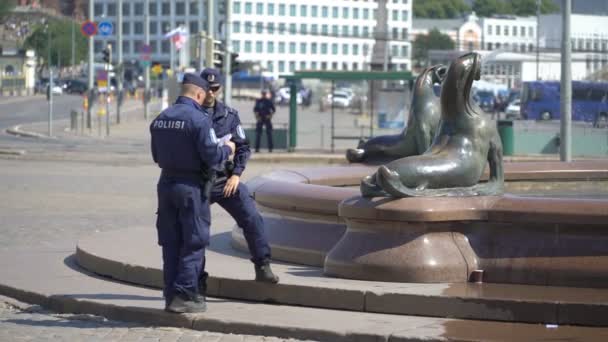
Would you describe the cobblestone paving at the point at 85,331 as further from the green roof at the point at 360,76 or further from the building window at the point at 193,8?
the building window at the point at 193,8

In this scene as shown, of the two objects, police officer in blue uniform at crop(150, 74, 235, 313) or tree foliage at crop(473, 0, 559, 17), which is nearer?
police officer in blue uniform at crop(150, 74, 235, 313)

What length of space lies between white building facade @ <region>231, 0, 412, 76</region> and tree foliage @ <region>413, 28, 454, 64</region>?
48.6 inches

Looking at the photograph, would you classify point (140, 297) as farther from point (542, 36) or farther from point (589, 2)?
point (542, 36)

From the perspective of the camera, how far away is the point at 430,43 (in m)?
142

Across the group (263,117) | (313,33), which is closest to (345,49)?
(313,33)

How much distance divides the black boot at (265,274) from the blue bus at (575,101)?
29517 mm

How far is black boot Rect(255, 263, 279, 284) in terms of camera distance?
10031 millimetres

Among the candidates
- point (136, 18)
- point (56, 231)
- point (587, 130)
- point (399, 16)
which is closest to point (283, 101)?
point (399, 16)

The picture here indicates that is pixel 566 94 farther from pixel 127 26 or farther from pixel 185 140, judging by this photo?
pixel 127 26

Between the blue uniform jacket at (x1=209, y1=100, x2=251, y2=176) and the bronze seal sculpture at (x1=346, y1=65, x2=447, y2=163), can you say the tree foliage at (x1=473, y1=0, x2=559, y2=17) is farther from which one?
the blue uniform jacket at (x1=209, y1=100, x2=251, y2=176)

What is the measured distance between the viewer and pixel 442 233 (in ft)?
33.6

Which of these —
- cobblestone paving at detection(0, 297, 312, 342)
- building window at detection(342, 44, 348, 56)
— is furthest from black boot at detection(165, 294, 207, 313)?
building window at detection(342, 44, 348, 56)

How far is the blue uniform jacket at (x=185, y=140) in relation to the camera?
366 inches

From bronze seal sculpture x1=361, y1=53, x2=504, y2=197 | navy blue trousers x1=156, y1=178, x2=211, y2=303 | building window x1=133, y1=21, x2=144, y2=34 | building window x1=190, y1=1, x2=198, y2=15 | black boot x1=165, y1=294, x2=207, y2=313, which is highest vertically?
building window x1=190, y1=1, x2=198, y2=15
